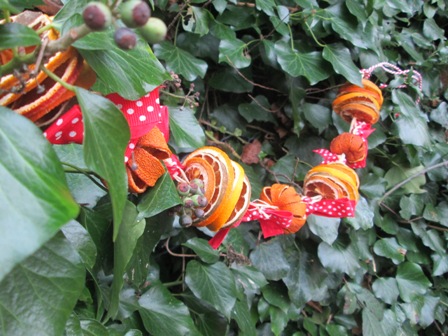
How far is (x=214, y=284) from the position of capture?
0.74 meters

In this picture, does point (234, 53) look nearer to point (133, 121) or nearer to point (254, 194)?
point (254, 194)

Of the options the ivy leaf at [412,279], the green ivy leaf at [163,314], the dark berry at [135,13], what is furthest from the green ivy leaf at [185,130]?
the ivy leaf at [412,279]

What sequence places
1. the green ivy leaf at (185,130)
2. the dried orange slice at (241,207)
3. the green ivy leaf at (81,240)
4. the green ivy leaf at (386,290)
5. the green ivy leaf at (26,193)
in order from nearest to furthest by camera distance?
1. the green ivy leaf at (26,193)
2. the green ivy leaf at (81,240)
3. the dried orange slice at (241,207)
4. the green ivy leaf at (185,130)
5. the green ivy leaf at (386,290)

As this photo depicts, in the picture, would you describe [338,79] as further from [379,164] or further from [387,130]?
[379,164]

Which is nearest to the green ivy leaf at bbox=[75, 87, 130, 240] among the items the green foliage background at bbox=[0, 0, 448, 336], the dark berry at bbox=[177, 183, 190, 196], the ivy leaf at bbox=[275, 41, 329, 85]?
the green foliage background at bbox=[0, 0, 448, 336]

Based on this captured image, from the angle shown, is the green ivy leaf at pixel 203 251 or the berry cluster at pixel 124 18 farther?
the green ivy leaf at pixel 203 251

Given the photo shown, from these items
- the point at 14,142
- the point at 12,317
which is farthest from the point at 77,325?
the point at 14,142

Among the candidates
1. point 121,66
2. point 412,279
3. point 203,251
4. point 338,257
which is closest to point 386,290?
point 412,279

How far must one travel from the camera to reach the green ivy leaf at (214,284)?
0.72 meters

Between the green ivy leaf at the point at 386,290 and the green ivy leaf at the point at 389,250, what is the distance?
57 mm

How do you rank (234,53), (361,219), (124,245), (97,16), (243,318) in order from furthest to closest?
1. (361,219)
2. (234,53)
3. (243,318)
4. (124,245)
5. (97,16)

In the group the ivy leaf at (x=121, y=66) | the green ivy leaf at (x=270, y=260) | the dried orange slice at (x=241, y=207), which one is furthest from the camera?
the green ivy leaf at (x=270, y=260)

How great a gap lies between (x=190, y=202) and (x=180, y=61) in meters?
0.39

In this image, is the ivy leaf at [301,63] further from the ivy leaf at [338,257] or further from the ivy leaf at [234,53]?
the ivy leaf at [338,257]
